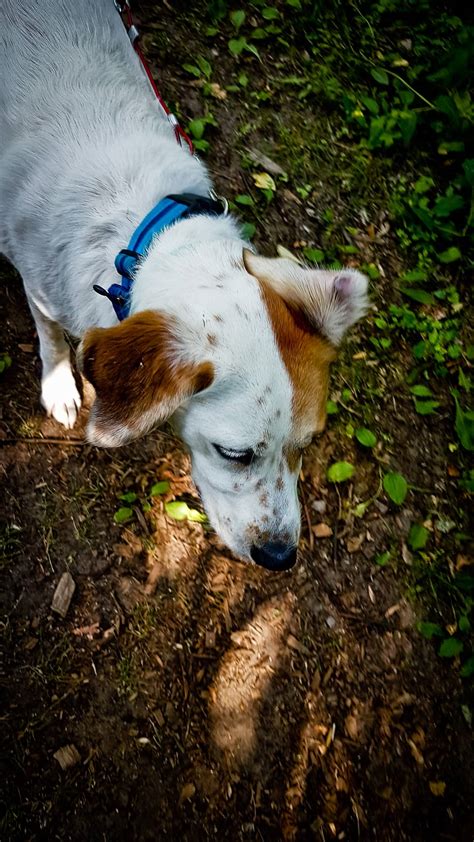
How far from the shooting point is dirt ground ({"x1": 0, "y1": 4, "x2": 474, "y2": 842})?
2328mm

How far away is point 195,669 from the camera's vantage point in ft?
8.55

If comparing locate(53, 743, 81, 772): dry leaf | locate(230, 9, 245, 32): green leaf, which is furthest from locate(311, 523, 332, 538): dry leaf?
locate(230, 9, 245, 32): green leaf

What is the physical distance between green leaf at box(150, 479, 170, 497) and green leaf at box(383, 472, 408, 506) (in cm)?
127

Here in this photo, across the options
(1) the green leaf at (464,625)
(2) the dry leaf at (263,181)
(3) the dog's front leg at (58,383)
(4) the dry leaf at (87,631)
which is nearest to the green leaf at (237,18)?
(2) the dry leaf at (263,181)

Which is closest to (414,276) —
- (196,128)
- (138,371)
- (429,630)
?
(196,128)

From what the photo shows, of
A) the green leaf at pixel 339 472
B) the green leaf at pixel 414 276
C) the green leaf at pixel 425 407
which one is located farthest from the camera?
the green leaf at pixel 414 276

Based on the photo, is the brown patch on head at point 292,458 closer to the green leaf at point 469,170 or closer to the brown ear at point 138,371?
the brown ear at point 138,371

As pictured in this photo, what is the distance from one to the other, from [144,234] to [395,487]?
2.00 meters

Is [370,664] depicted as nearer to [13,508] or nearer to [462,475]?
[462,475]

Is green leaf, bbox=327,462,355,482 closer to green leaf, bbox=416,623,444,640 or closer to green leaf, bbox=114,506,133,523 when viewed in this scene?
green leaf, bbox=416,623,444,640

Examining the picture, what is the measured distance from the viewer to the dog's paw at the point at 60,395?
2.84 metres

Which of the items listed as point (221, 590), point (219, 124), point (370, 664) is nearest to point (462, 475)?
point (370, 664)

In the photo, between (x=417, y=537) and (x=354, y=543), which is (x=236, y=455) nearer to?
(x=354, y=543)

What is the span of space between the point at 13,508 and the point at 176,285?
56.9 inches
